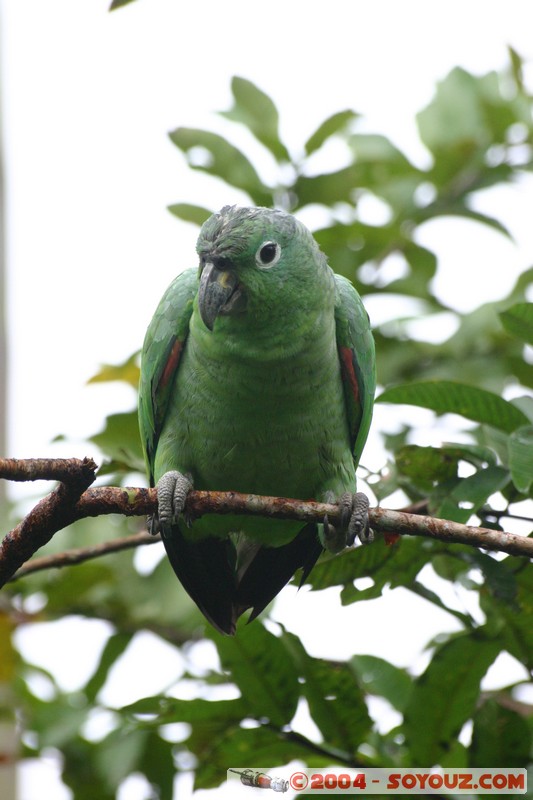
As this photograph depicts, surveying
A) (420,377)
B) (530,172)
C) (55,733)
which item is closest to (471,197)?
(530,172)

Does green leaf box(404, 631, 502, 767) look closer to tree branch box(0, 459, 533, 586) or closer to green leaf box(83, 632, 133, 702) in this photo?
tree branch box(0, 459, 533, 586)

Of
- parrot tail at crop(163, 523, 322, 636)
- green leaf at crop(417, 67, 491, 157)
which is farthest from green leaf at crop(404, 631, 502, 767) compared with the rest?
green leaf at crop(417, 67, 491, 157)

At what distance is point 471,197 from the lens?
497 cm

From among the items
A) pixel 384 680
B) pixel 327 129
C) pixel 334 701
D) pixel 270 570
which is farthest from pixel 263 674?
pixel 327 129

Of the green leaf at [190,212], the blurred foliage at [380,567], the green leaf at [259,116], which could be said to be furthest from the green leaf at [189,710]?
the green leaf at [259,116]

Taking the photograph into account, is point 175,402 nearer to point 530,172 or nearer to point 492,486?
point 492,486

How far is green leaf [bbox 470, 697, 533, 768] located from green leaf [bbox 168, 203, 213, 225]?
2.59 metres

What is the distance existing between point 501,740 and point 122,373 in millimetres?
2423

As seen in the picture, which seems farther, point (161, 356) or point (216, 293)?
point (161, 356)

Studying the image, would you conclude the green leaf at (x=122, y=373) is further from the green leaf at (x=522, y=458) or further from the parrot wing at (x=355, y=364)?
the green leaf at (x=522, y=458)

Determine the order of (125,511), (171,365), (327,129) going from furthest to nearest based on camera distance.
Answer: (327,129)
(171,365)
(125,511)

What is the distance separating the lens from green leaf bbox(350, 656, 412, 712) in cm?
346

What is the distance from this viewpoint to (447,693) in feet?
10.5

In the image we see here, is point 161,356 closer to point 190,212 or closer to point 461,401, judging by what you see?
point 190,212
